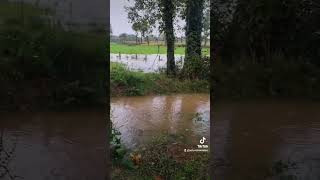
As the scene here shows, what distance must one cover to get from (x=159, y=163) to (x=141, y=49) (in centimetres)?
73

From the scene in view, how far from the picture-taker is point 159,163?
3.10 m

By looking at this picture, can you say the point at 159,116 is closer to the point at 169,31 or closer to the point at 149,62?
the point at 149,62

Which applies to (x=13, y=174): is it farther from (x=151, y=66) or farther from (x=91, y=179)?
(x=151, y=66)

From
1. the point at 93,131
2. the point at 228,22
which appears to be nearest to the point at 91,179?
the point at 93,131

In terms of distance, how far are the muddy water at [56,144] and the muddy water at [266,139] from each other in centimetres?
76

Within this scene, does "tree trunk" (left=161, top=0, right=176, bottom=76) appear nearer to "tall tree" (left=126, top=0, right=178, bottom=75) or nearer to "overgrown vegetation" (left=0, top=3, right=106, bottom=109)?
"tall tree" (left=126, top=0, right=178, bottom=75)

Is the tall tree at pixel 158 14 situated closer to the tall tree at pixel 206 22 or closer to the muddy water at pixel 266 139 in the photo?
the tall tree at pixel 206 22

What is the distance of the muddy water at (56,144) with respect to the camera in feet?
10.0

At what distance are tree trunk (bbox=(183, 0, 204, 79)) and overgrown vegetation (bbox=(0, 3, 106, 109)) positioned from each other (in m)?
0.53

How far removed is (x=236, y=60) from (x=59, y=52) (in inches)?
42.9

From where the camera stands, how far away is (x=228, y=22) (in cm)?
306

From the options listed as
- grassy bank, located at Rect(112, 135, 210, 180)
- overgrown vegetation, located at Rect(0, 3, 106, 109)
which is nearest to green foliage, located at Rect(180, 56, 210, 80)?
grassy bank, located at Rect(112, 135, 210, 180)

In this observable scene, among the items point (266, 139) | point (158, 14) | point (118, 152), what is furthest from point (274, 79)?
point (118, 152)

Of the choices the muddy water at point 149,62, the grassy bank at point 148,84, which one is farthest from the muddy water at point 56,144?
the muddy water at point 149,62
